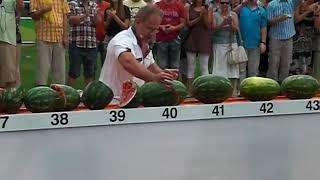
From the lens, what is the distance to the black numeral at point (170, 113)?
3.80 m

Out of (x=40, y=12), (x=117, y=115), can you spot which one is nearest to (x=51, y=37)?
(x=40, y=12)

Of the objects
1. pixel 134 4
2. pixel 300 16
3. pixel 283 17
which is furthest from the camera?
pixel 300 16

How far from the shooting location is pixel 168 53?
873 centimetres

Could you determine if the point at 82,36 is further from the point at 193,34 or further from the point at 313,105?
the point at 313,105

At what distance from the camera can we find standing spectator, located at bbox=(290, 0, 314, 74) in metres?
9.36

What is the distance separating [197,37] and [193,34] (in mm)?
75

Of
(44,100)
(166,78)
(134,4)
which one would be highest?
(134,4)

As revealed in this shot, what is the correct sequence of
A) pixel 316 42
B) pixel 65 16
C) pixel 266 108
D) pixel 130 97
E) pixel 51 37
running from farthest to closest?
pixel 316 42 → pixel 65 16 → pixel 51 37 → pixel 266 108 → pixel 130 97

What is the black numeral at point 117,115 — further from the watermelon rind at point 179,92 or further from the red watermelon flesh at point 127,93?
the watermelon rind at point 179,92

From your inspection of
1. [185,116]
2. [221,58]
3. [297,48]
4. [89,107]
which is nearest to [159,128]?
[185,116]

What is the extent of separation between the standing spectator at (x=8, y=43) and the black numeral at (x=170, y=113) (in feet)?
12.7

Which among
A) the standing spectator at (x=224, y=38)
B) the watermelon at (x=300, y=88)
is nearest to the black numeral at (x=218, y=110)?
the watermelon at (x=300, y=88)

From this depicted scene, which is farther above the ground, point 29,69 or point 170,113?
point 29,69

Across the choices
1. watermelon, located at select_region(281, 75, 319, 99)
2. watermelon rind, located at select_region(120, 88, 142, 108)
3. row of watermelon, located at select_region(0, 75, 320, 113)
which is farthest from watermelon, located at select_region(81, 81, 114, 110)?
watermelon, located at select_region(281, 75, 319, 99)
